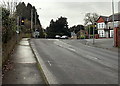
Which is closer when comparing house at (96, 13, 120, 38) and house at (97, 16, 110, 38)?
house at (96, 13, 120, 38)

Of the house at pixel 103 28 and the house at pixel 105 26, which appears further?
the house at pixel 103 28

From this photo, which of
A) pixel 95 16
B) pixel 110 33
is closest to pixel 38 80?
pixel 110 33

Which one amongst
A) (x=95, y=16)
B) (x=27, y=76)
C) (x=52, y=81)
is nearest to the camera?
(x=52, y=81)

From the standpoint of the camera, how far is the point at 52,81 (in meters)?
8.66

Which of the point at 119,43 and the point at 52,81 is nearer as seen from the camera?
the point at 52,81

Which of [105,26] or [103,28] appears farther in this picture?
[103,28]

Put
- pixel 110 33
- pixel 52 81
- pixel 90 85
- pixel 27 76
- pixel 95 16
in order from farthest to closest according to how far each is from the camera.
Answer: pixel 95 16
pixel 110 33
pixel 27 76
pixel 52 81
pixel 90 85

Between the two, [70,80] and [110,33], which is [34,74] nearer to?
[70,80]

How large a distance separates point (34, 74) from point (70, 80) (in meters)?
2.01

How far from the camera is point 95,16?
102438mm

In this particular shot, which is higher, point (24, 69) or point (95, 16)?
point (95, 16)

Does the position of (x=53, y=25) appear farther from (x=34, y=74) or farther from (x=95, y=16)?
(x=34, y=74)

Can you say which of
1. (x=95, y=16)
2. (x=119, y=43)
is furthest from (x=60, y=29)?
(x=119, y=43)

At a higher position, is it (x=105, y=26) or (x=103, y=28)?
(x=105, y=26)
